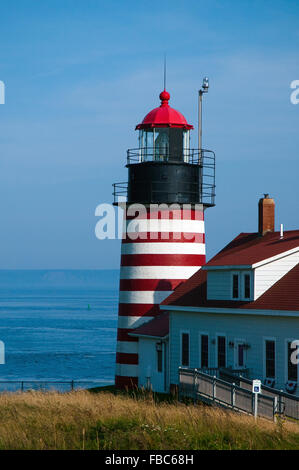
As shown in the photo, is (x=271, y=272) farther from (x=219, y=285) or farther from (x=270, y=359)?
(x=270, y=359)

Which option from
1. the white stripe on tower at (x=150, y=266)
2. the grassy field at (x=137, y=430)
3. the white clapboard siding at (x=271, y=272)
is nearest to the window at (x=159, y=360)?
the white stripe on tower at (x=150, y=266)

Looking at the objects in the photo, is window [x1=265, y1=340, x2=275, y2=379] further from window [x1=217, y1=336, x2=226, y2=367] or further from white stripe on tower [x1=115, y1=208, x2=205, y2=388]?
white stripe on tower [x1=115, y1=208, x2=205, y2=388]

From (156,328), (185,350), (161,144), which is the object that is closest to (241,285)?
(185,350)

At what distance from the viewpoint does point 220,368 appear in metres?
29.2

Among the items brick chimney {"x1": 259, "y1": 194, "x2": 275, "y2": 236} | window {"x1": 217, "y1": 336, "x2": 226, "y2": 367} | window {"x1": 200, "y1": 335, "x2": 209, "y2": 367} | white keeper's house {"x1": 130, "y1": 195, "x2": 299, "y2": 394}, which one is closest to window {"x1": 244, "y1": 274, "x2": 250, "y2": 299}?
white keeper's house {"x1": 130, "y1": 195, "x2": 299, "y2": 394}

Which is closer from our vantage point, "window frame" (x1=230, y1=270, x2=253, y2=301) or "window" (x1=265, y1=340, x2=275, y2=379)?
"window" (x1=265, y1=340, x2=275, y2=379)

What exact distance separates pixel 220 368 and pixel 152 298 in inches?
313

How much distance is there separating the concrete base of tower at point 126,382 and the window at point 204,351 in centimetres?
543

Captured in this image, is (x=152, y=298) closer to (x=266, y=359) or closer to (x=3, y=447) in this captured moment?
(x=266, y=359)

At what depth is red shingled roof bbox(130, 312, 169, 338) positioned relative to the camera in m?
34.5

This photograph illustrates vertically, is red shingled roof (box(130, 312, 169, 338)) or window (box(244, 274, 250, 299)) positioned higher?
window (box(244, 274, 250, 299))

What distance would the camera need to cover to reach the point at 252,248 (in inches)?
1275

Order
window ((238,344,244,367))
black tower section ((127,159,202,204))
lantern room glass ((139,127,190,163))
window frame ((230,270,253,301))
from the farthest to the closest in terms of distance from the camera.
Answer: lantern room glass ((139,127,190,163)) < black tower section ((127,159,202,204)) < window ((238,344,244,367)) < window frame ((230,270,253,301))
